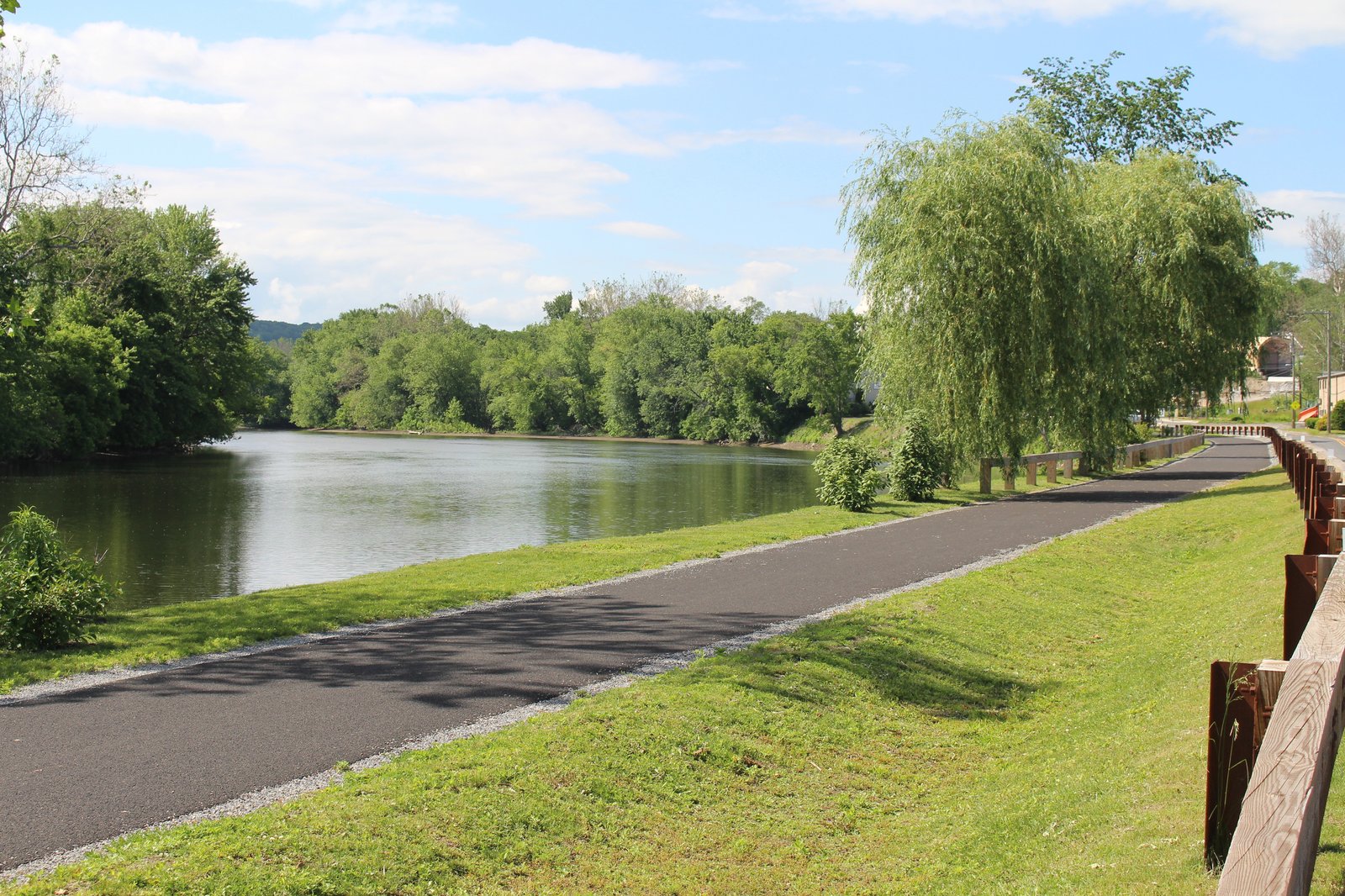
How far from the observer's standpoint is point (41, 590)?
1014 cm

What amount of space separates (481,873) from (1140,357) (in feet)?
101

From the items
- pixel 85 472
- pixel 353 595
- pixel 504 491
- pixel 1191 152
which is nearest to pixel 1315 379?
pixel 1191 152

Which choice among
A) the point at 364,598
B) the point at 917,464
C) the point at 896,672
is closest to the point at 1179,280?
the point at 917,464

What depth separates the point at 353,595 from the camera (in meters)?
13.6

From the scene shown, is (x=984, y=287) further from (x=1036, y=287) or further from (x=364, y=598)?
(x=364, y=598)

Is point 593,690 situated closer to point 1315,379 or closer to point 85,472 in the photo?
point 85,472

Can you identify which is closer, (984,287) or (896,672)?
(896,672)

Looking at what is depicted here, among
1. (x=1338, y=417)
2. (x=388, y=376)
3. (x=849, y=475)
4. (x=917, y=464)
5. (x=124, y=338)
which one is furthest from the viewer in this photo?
(x=388, y=376)

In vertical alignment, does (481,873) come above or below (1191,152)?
below

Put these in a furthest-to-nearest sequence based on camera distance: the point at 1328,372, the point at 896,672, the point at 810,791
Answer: the point at 1328,372 < the point at 896,672 < the point at 810,791

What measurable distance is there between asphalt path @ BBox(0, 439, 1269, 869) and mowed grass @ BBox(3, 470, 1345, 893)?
0.60 m

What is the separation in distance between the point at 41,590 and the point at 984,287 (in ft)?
72.9

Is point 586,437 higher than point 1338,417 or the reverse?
the reverse

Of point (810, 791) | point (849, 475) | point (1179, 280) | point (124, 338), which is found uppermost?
point (124, 338)
